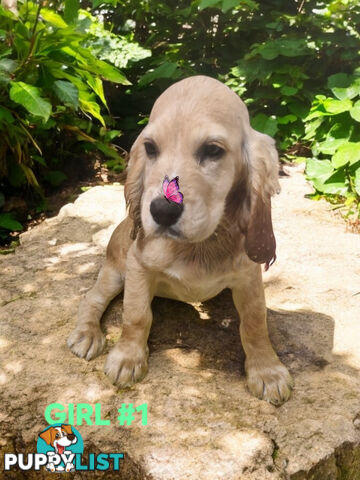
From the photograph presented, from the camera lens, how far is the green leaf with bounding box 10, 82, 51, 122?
13.1 ft

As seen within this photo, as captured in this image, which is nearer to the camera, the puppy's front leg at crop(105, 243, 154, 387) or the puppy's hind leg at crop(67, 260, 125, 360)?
the puppy's front leg at crop(105, 243, 154, 387)

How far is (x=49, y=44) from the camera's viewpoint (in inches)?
182

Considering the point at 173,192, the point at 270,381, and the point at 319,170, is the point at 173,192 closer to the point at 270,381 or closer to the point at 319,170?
the point at 270,381

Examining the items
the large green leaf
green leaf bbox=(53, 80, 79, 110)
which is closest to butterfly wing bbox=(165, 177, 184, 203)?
green leaf bbox=(53, 80, 79, 110)

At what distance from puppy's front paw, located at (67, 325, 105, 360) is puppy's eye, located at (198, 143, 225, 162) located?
1473 millimetres

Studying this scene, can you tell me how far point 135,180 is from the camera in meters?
2.68

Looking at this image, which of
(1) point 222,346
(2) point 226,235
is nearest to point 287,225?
(1) point 222,346

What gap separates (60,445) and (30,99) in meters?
2.85

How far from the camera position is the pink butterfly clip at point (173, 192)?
6.88 ft

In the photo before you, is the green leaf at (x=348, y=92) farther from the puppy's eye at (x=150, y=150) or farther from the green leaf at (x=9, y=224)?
the puppy's eye at (x=150, y=150)

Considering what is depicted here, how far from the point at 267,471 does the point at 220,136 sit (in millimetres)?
1584

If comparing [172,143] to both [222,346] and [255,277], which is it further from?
[222,346]

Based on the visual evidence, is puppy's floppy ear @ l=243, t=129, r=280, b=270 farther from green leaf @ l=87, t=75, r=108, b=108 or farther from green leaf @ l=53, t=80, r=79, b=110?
green leaf @ l=87, t=75, r=108, b=108

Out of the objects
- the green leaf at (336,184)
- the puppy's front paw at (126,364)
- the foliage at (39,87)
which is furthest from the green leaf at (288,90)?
the puppy's front paw at (126,364)
